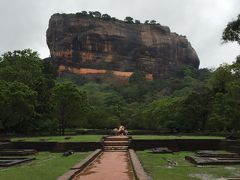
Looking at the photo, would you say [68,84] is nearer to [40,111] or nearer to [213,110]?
[40,111]

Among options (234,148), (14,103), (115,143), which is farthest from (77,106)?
(234,148)

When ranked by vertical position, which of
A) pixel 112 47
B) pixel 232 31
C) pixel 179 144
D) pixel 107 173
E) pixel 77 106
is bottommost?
pixel 107 173

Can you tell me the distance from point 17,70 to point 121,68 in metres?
100

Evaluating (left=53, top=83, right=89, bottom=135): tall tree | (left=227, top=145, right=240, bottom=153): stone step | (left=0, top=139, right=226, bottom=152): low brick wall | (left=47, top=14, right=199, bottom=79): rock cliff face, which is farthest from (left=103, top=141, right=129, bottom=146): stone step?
(left=47, top=14, right=199, bottom=79): rock cliff face

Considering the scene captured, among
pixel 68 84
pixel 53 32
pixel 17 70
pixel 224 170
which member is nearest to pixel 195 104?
pixel 68 84

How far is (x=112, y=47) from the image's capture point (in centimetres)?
14725

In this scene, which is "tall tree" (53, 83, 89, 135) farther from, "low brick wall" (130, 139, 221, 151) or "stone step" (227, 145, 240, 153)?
"stone step" (227, 145, 240, 153)

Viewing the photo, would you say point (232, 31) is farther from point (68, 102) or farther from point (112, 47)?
point (112, 47)

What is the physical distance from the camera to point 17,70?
4828cm

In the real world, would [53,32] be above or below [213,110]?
above

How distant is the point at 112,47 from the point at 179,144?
12130 centimetres

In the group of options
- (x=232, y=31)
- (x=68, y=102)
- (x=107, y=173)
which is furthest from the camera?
(x=68, y=102)

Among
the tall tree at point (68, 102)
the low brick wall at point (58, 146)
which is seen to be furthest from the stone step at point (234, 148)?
the tall tree at point (68, 102)

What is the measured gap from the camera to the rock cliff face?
142 m
